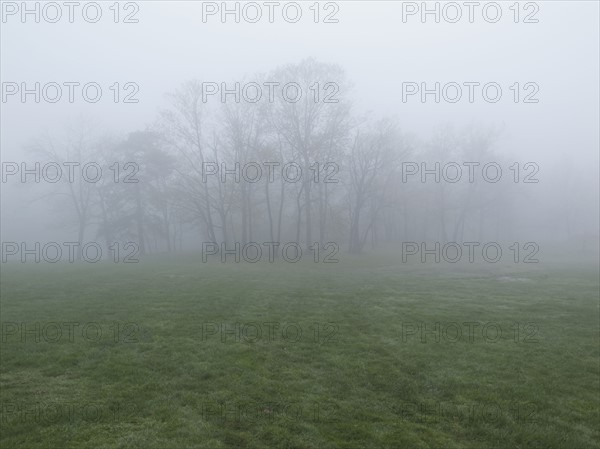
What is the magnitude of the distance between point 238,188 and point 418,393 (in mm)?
37446

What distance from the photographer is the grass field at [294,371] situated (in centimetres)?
653

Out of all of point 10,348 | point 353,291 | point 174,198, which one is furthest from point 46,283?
point 174,198

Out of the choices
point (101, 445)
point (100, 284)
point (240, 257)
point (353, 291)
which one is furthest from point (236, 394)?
point (240, 257)

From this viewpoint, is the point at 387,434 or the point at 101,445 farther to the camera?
the point at 387,434

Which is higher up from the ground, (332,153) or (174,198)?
(332,153)

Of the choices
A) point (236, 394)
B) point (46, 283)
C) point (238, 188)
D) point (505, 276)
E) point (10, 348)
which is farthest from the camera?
point (238, 188)

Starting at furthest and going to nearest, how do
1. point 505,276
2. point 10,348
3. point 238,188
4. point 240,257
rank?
point 238,188, point 240,257, point 505,276, point 10,348

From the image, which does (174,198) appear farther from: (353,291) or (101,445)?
(101,445)

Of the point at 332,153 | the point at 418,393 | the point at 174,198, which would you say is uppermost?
the point at 332,153

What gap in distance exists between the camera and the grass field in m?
6.53

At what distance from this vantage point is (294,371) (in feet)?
30.2

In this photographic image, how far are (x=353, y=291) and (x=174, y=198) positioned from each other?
2831 cm

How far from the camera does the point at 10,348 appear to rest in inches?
397

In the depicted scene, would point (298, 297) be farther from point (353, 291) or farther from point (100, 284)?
point (100, 284)
